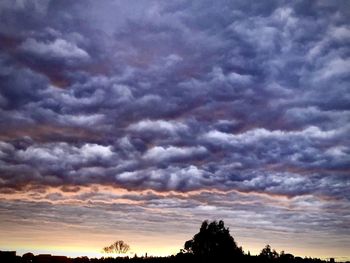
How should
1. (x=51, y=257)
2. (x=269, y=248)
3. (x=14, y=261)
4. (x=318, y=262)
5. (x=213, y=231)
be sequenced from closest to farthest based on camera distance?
(x=14, y=261)
(x=51, y=257)
(x=318, y=262)
(x=213, y=231)
(x=269, y=248)

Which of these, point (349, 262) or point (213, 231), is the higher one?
point (213, 231)

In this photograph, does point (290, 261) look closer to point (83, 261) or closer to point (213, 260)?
point (213, 260)

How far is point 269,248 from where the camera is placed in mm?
145125

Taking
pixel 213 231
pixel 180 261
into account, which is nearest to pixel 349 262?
pixel 213 231

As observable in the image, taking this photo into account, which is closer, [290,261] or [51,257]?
[51,257]

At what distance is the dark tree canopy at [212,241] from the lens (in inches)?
5053

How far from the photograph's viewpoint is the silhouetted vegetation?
4151 inches

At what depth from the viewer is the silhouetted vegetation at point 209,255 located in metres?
105

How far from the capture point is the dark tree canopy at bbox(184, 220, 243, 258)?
128 metres

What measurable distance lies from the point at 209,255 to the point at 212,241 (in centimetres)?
1422

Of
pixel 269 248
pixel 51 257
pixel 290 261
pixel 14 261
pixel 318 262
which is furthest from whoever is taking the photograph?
pixel 269 248

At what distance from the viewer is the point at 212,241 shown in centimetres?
13212

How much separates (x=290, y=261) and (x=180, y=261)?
29.7m

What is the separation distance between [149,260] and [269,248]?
44448 mm
